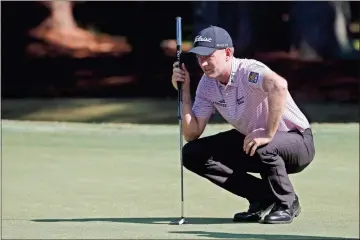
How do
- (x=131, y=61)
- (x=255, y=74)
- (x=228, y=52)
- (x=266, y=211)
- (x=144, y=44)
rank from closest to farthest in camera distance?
(x=255, y=74) < (x=228, y=52) < (x=266, y=211) < (x=131, y=61) < (x=144, y=44)

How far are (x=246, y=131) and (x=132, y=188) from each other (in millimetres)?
2274

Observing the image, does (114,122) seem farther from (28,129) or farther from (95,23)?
(95,23)

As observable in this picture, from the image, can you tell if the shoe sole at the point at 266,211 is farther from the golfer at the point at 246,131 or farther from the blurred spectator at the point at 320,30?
the blurred spectator at the point at 320,30

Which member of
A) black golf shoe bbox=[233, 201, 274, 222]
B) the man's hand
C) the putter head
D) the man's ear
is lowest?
the putter head

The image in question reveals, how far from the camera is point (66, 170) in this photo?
10.1m

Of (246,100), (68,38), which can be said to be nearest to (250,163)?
(246,100)

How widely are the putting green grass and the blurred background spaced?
4076 millimetres

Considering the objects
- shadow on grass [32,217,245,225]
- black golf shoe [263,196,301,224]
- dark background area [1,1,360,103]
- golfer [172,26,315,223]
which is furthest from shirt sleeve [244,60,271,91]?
dark background area [1,1,360,103]

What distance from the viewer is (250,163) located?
7023mm

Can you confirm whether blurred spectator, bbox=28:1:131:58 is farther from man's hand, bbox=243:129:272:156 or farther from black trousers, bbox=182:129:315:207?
man's hand, bbox=243:129:272:156

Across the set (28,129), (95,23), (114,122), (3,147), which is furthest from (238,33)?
(3,147)

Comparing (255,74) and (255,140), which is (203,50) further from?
(255,140)

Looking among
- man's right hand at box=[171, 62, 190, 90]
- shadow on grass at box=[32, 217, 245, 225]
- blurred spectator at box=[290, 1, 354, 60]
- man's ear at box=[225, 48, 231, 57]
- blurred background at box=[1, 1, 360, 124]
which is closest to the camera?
man's ear at box=[225, 48, 231, 57]

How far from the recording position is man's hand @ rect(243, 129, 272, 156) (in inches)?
266
